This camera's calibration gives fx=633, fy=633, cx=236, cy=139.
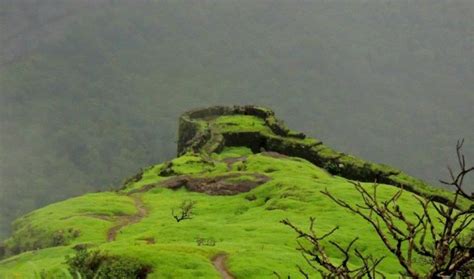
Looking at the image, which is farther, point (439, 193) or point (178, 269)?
point (439, 193)

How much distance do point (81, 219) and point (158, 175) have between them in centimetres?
2653

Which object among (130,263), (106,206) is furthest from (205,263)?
(106,206)

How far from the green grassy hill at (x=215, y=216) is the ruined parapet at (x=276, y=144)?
0.19m

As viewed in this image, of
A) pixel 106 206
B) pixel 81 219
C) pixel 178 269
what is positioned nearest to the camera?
pixel 178 269

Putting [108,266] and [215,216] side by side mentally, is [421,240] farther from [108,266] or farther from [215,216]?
[215,216]

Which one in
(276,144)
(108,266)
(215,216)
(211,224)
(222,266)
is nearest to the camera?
(108,266)

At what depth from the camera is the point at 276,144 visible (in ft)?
311

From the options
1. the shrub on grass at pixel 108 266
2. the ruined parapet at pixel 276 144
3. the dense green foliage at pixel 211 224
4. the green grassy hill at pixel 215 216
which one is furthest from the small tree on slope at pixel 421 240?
the ruined parapet at pixel 276 144

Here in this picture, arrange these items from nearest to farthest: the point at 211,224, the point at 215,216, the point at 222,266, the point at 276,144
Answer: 1. the point at 222,266
2. the point at 211,224
3. the point at 215,216
4. the point at 276,144

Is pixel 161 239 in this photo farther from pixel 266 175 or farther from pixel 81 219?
pixel 266 175

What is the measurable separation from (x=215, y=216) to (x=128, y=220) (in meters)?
7.64

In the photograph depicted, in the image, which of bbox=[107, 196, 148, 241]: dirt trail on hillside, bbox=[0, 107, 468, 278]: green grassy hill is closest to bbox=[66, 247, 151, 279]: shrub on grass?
bbox=[0, 107, 468, 278]: green grassy hill

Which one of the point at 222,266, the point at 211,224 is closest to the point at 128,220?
the point at 211,224

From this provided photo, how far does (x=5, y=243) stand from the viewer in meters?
55.2
